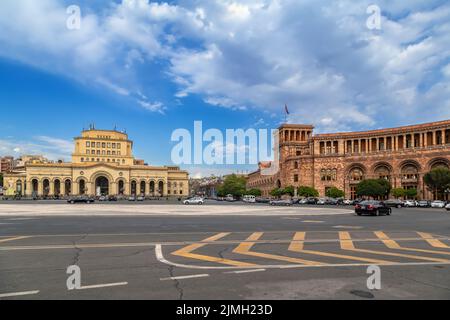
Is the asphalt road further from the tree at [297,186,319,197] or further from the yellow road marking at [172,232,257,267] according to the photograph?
the tree at [297,186,319,197]

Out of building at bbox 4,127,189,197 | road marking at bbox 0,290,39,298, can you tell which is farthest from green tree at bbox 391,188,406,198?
building at bbox 4,127,189,197

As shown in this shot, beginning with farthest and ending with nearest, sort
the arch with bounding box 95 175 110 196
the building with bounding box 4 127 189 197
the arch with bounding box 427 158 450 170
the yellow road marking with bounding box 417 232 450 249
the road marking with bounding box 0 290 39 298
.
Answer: the arch with bounding box 95 175 110 196, the building with bounding box 4 127 189 197, the arch with bounding box 427 158 450 170, the yellow road marking with bounding box 417 232 450 249, the road marking with bounding box 0 290 39 298

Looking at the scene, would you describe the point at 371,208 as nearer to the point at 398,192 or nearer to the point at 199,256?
the point at 199,256

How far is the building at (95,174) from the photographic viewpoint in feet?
442

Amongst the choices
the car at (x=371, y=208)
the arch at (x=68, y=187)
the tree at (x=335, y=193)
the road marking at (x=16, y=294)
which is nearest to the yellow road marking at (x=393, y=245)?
the road marking at (x=16, y=294)

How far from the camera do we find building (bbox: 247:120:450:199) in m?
87.0

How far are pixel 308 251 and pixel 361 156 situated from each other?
95.2 metres

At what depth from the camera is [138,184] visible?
145 meters

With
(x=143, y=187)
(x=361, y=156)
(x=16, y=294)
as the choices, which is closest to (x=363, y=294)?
(x=16, y=294)

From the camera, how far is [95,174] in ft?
446

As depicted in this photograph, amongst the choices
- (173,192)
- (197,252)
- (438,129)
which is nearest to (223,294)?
(197,252)

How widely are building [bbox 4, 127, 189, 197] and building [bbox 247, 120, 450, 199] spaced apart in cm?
5144

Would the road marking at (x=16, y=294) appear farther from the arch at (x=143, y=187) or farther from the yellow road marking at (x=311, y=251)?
the arch at (x=143, y=187)

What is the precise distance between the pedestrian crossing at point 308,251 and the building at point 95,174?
4961 inches
